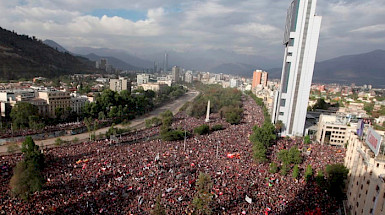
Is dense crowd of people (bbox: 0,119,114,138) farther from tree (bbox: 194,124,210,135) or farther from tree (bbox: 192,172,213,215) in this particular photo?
tree (bbox: 192,172,213,215)

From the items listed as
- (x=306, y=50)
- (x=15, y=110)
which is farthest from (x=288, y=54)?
(x=15, y=110)

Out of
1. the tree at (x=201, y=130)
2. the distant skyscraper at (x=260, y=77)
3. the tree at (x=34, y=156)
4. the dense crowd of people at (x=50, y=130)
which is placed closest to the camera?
the tree at (x=34, y=156)

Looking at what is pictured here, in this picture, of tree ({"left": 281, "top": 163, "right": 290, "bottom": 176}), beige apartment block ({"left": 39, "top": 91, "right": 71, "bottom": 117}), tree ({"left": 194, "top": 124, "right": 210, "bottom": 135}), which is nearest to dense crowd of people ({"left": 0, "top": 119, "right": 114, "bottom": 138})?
beige apartment block ({"left": 39, "top": 91, "right": 71, "bottom": 117})

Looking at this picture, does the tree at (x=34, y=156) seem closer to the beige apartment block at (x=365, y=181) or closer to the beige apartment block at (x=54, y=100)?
the beige apartment block at (x=365, y=181)

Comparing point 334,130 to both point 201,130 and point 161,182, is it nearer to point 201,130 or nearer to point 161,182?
point 201,130

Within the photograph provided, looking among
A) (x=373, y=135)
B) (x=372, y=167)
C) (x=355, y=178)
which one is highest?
(x=373, y=135)

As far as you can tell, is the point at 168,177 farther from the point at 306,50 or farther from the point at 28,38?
the point at 28,38

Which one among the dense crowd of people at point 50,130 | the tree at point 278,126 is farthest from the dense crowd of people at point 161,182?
the dense crowd of people at point 50,130
